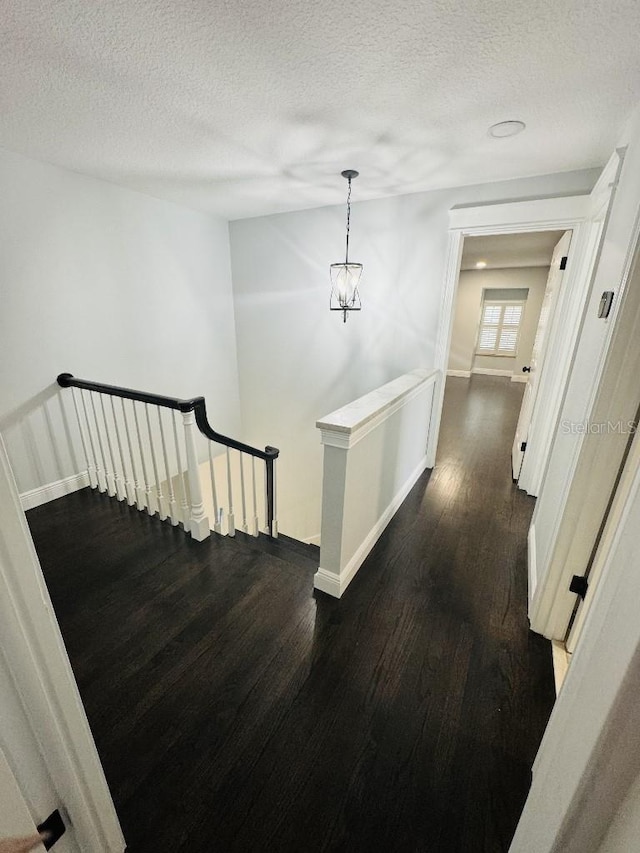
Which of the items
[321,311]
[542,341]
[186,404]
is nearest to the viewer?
[186,404]

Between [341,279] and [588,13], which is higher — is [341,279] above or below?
below

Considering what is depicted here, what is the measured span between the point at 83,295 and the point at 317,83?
2312 mm

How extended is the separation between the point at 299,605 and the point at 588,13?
8.85 ft

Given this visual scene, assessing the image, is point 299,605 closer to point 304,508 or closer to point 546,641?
point 546,641

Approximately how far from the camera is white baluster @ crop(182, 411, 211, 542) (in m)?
2.21

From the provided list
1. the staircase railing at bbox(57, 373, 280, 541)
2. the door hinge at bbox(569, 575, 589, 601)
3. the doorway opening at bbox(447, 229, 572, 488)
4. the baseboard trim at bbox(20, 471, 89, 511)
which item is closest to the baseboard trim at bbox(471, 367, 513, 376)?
the doorway opening at bbox(447, 229, 572, 488)

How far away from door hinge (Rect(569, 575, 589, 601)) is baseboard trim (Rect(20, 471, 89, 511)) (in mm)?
3540

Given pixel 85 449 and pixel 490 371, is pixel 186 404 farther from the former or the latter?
pixel 490 371

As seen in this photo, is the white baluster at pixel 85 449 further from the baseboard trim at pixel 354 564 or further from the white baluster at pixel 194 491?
the baseboard trim at pixel 354 564

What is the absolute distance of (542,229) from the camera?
2594 millimetres

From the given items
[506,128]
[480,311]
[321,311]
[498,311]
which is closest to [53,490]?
[321,311]

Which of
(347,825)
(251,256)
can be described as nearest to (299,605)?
(347,825)

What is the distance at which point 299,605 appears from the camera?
6.09ft

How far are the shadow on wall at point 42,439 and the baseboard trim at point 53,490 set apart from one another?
0.10 feet
